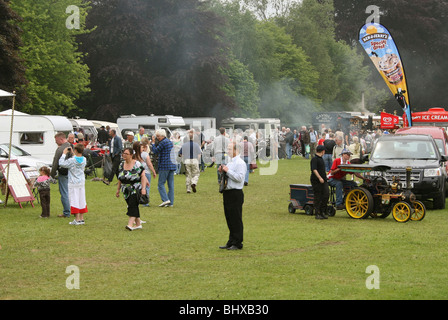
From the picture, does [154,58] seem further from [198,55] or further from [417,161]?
[417,161]

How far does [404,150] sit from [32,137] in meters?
17.0

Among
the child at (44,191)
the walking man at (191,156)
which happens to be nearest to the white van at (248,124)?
the walking man at (191,156)

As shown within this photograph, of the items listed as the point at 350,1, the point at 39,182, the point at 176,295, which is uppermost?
the point at 350,1

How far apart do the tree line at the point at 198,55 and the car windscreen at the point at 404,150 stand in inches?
820

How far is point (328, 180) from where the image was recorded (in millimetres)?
17469

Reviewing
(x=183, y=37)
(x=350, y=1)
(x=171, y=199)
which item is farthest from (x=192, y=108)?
(x=171, y=199)

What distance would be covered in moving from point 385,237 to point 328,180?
182 inches

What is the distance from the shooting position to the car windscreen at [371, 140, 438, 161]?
62.4 ft

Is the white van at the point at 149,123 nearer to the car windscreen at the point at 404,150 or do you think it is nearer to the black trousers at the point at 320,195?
the car windscreen at the point at 404,150

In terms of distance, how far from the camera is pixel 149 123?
42.4m

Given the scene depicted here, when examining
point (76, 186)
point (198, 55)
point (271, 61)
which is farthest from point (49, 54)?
point (271, 61)

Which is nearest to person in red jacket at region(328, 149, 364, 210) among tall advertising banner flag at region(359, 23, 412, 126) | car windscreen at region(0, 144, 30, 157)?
tall advertising banner flag at region(359, 23, 412, 126)

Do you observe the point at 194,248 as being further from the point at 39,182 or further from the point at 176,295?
the point at 39,182

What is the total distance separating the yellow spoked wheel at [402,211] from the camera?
1542 centimetres
